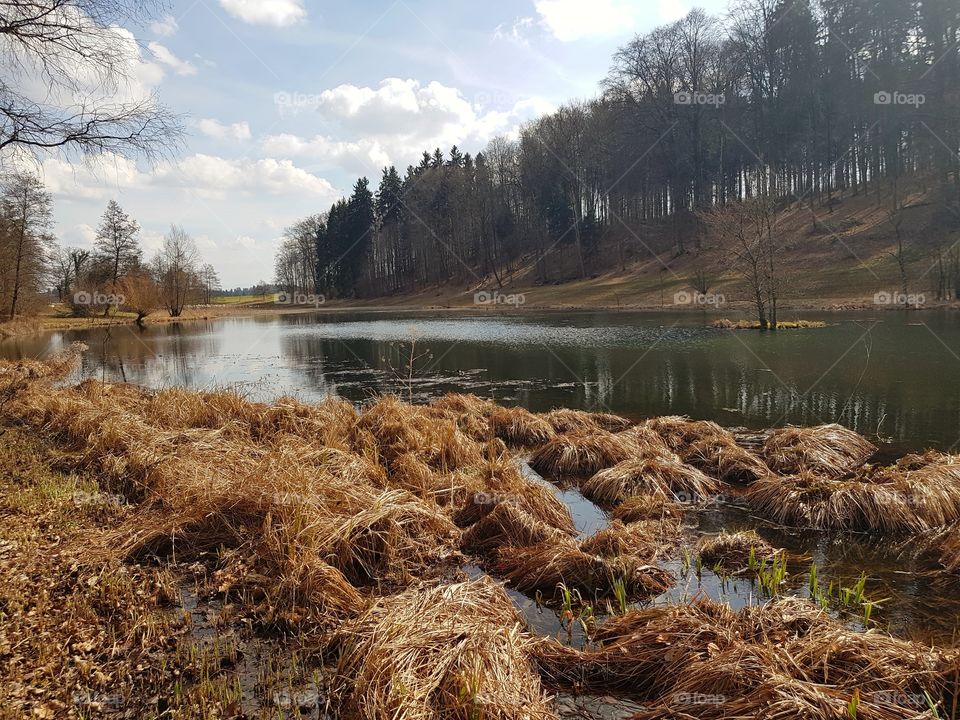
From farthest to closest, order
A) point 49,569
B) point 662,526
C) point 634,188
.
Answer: point 634,188
point 662,526
point 49,569

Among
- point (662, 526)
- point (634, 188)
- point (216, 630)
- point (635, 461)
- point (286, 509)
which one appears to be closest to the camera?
point (216, 630)

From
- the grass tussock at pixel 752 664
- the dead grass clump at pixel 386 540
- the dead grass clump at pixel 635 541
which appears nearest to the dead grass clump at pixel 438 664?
the grass tussock at pixel 752 664

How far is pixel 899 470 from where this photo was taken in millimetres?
7328

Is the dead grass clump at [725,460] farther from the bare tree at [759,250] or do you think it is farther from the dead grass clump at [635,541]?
the bare tree at [759,250]

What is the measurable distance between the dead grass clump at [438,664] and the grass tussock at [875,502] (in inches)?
166

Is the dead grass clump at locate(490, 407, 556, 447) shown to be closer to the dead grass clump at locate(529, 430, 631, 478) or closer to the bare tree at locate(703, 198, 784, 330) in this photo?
the dead grass clump at locate(529, 430, 631, 478)

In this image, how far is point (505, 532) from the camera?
19.6 feet

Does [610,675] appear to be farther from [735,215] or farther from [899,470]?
[735,215]

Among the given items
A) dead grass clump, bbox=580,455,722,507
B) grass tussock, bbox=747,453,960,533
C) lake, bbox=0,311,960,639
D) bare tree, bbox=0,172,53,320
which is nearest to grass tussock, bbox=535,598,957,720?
lake, bbox=0,311,960,639

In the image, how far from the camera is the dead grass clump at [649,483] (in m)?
7.44

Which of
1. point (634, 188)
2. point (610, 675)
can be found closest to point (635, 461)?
point (610, 675)

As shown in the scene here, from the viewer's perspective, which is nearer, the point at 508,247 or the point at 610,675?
the point at 610,675

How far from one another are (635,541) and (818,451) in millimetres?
4531

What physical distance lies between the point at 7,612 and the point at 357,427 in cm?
593
